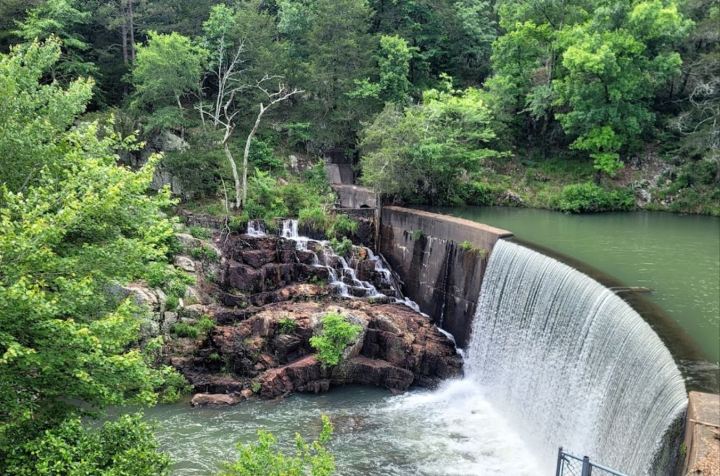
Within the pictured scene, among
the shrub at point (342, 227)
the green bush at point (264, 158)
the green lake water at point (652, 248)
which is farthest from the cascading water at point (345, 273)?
the green bush at point (264, 158)

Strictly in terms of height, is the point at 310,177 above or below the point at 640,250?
above

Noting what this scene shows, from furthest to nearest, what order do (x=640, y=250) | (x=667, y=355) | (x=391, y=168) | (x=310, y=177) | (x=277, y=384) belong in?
(x=310, y=177) < (x=391, y=168) < (x=640, y=250) < (x=277, y=384) < (x=667, y=355)

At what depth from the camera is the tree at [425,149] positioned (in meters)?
23.8

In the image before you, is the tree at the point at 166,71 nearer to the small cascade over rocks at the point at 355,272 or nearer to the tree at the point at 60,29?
the tree at the point at 60,29

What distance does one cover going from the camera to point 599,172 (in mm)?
27328

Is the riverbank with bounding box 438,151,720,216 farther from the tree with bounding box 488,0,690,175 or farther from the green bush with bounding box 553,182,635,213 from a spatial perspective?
the tree with bounding box 488,0,690,175

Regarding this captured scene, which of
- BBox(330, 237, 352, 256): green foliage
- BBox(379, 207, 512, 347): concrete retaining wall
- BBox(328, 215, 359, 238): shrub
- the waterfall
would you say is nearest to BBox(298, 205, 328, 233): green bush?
BBox(328, 215, 359, 238): shrub

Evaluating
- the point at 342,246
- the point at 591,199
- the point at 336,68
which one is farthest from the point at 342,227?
the point at 591,199

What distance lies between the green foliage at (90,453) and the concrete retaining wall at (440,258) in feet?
40.6

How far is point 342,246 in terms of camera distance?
73.6 ft

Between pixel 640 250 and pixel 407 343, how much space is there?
8.08 metres

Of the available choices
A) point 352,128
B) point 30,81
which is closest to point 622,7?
point 352,128

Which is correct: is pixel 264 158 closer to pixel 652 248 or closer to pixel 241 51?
pixel 241 51

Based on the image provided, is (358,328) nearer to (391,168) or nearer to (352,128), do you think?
(391,168)
